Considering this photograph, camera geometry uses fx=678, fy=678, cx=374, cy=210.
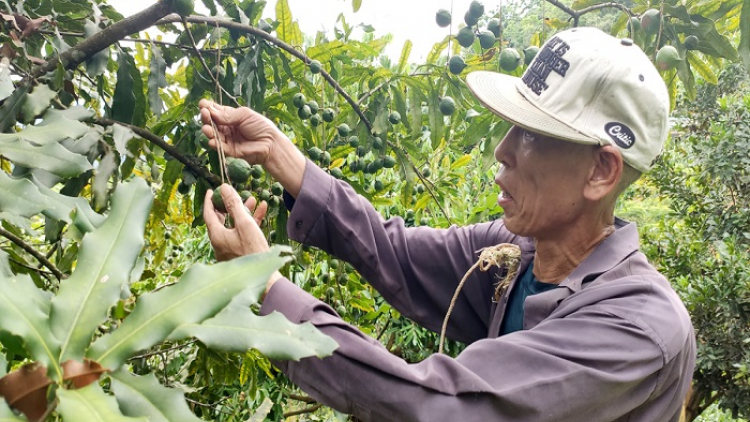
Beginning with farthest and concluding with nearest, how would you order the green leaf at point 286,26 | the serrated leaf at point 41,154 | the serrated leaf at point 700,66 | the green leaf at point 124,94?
the serrated leaf at point 700,66 → the green leaf at point 286,26 → the green leaf at point 124,94 → the serrated leaf at point 41,154

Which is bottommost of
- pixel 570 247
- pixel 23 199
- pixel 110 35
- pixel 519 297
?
pixel 519 297

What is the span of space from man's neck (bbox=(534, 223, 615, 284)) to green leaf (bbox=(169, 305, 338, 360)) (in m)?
0.91

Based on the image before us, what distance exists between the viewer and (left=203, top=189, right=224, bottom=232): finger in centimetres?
133

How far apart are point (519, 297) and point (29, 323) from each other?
1.23 meters

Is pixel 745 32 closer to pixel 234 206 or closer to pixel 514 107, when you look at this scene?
pixel 514 107

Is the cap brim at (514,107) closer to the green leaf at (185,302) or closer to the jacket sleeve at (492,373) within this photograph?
the jacket sleeve at (492,373)

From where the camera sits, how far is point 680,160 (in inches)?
190

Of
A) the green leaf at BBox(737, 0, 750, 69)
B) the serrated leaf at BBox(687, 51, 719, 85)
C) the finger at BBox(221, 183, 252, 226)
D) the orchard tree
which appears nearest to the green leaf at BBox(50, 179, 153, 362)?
the orchard tree

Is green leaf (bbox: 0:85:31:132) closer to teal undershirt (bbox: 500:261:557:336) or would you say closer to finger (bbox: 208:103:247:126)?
finger (bbox: 208:103:247:126)

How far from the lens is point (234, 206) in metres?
1.33

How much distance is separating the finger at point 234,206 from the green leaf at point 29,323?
1.89 feet

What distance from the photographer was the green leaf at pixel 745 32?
176cm

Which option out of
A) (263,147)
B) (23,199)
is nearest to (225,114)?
(263,147)

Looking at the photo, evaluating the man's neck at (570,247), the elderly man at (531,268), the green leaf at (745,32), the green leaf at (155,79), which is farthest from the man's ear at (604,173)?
the green leaf at (155,79)
